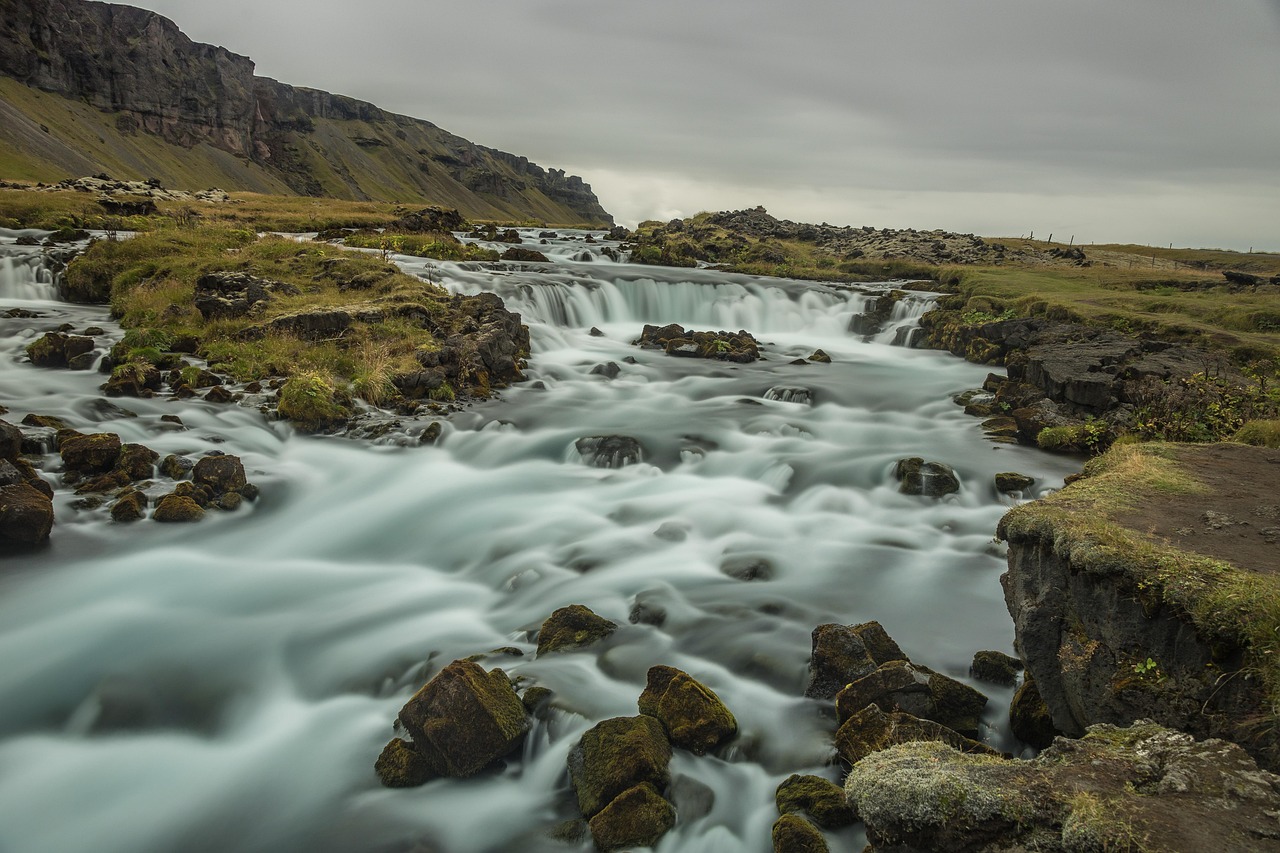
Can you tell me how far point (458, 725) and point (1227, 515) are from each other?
688 cm

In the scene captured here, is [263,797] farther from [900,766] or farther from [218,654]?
[900,766]

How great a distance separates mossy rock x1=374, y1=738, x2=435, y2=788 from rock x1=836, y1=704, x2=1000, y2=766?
3567 millimetres

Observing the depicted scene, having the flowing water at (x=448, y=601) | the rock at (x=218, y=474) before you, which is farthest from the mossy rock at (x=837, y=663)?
the rock at (x=218, y=474)

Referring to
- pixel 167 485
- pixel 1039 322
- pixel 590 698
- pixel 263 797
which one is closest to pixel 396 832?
pixel 263 797

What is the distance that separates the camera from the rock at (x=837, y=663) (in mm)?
7344

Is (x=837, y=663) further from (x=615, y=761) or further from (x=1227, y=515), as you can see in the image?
(x=1227, y=515)

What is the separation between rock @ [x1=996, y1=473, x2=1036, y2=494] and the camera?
43.2 feet

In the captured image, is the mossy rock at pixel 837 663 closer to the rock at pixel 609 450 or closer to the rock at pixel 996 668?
the rock at pixel 996 668

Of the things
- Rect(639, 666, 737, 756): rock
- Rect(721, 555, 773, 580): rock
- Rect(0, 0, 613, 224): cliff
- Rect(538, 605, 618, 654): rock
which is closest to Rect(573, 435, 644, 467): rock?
Rect(721, 555, 773, 580): rock

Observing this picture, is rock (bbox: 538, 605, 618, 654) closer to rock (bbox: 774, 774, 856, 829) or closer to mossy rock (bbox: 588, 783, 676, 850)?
mossy rock (bbox: 588, 783, 676, 850)

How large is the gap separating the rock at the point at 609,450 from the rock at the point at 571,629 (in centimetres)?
650

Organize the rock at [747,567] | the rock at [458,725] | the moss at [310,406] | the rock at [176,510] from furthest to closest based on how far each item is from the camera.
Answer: the moss at [310,406] < the rock at [176,510] < the rock at [747,567] < the rock at [458,725]

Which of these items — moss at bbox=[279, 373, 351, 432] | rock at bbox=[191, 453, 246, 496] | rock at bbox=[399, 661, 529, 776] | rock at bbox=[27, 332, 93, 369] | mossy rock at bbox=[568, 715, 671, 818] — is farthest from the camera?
rock at bbox=[27, 332, 93, 369]

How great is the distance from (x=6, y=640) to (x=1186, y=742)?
1094cm
